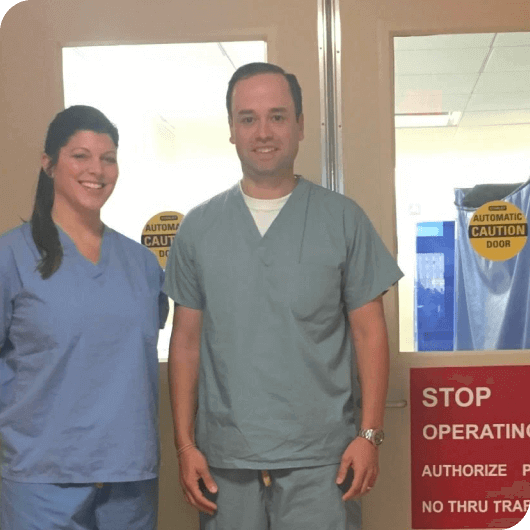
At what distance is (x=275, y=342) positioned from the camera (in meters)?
1.44

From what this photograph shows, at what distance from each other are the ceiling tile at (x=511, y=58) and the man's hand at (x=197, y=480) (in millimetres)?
1218

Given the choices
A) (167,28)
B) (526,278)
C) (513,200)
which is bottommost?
(526,278)

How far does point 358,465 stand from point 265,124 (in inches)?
27.8

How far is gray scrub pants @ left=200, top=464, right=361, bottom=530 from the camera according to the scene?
1.43 meters

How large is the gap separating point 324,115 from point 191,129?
0.34m

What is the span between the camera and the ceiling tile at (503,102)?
1.87 m

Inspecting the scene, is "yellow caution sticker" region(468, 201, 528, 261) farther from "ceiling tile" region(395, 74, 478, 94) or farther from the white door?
"ceiling tile" region(395, 74, 478, 94)

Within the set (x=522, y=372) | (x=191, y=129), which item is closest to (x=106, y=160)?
(x=191, y=129)

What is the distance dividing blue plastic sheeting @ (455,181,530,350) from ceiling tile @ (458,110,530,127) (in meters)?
0.17

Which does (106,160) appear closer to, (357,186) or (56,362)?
(56,362)

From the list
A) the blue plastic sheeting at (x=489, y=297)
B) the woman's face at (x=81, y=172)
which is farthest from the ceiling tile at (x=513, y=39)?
the woman's face at (x=81, y=172)

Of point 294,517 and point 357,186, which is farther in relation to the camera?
point 357,186

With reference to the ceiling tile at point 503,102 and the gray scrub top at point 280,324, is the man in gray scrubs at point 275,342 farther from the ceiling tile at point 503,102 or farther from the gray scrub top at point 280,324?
the ceiling tile at point 503,102

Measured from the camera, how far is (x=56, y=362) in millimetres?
1379
